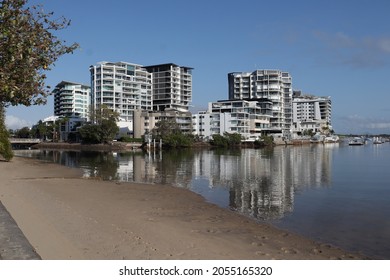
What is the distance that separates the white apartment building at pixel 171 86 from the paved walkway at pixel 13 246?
145 m

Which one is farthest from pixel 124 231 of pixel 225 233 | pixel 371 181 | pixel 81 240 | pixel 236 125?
pixel 236 125

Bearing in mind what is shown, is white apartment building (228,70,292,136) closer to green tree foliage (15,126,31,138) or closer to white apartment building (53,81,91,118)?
white apartment building (53,81,91,118)

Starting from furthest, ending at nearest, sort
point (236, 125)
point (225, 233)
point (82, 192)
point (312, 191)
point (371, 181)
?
point (236, 125), point (371, 181), point (312, 191), point (82, 192), point (225, 233)

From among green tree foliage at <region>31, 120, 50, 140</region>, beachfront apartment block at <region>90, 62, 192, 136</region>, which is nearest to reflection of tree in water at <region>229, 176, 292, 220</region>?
beachfront apartment block at <region>90, 62, 192, 136</region>

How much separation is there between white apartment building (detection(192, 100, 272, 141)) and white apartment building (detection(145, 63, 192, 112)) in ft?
41.1

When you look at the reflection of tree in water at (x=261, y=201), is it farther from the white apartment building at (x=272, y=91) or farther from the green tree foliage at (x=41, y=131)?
the green tree foliage at (x=41, y=131)

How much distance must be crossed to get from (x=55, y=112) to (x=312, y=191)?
180 metres

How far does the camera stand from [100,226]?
12.8 meters

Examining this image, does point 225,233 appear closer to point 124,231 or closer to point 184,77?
point 124,231

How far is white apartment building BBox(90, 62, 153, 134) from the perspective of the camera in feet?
482

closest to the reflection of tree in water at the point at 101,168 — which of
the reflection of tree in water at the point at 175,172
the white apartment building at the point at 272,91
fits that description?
the reflection of tree in water at the point at 175,172

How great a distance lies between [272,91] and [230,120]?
4351 centimetres

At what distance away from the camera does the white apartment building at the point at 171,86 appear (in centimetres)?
15612

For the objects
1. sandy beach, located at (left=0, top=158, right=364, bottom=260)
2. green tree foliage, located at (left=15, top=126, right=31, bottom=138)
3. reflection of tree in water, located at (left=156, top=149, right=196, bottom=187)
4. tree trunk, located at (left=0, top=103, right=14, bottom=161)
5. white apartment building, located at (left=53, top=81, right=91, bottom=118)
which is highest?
white apartment building, located at (left=53, top=81, right=91, bottom=118)
